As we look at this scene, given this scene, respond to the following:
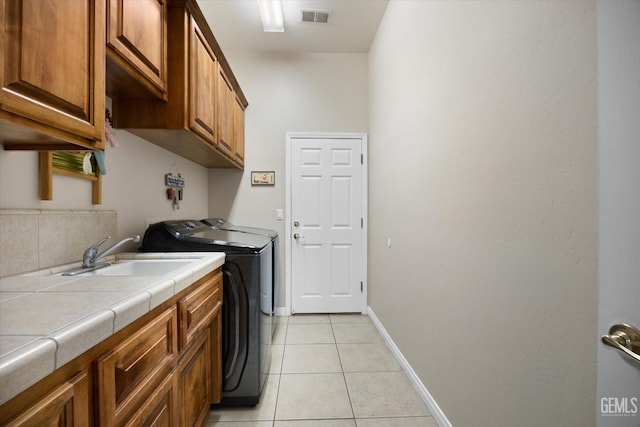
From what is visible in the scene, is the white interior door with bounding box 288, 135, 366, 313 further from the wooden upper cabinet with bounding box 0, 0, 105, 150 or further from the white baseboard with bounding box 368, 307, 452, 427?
the wooden upper cabinet with bounding box 0, 0, 105, 150

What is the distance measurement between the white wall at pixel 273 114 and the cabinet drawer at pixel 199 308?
1660 millimetres

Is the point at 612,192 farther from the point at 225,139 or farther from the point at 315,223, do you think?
the point at 315,223

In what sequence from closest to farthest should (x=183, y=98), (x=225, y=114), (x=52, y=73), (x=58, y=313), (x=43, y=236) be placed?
(x=58, y=313) → (x=52, y=73) → (x=43, y=236) → (x=183, y=98) → (x=225, y=114)

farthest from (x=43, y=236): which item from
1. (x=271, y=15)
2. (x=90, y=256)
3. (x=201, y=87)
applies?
(x=271, y=15)

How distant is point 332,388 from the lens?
74.5 inches

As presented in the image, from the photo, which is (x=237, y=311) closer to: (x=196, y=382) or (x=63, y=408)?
(x=196, y=382)

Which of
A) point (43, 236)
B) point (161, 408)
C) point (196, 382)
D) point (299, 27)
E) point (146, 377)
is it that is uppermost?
point (299, 27)

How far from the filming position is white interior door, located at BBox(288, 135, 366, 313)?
3.21 metres

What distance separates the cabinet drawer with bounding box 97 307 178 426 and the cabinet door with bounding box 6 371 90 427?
0.14 feet

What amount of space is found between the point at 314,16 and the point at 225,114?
4.14 ft

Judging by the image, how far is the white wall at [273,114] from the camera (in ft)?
10.5

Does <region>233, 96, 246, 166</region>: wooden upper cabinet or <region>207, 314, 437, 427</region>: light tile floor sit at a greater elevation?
<region>233, 96, 246, 166</region>: wooden upper cabinet

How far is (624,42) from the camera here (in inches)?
21.7

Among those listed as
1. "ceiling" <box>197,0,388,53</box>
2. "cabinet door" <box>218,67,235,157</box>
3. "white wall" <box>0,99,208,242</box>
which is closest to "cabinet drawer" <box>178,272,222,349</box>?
"white wall" <box>0,99,208,242</box>
